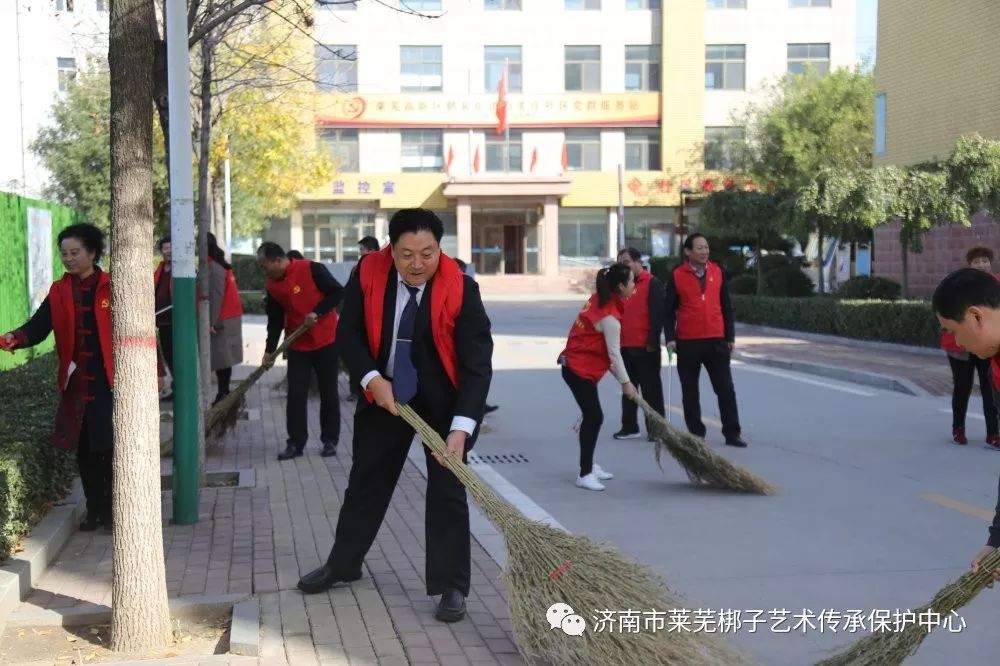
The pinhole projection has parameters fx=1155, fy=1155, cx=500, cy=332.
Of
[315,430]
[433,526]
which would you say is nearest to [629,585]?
[433,526]

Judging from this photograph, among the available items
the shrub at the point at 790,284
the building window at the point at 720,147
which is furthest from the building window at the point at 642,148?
the shrub at the point at 790,284

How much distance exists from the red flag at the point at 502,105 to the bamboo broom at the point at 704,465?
3961 cm

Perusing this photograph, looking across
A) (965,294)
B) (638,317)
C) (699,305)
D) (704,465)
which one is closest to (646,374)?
(638,317)

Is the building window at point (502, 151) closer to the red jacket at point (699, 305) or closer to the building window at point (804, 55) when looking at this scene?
the building window at point (804, 55)

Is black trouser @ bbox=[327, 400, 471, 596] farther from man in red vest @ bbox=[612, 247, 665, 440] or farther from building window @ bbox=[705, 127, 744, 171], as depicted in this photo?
building window @ bbox=[705, 127, 744, 171]

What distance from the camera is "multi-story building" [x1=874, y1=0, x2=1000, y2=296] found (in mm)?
21969

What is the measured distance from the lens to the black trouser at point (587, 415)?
8148 mm

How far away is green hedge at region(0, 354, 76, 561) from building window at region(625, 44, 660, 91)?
4282 centimetres

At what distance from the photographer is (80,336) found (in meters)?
6.20

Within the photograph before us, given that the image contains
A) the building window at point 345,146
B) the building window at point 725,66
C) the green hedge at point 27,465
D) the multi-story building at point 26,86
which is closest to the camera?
the green hedge at point 27,465

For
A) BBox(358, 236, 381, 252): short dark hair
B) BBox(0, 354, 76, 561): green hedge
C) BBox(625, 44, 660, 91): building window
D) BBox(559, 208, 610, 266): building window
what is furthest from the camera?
BBox(559, 208, 610, 266): building window

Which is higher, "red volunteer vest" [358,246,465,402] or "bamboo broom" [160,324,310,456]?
"red volunteer vest" [358,246,465,402]

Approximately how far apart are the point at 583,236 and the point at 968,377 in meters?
40.2

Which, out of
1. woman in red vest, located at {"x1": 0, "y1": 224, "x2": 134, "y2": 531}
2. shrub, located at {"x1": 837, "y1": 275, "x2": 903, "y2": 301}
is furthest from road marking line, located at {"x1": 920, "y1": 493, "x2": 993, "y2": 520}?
shrub, located at {"x1": 837, "y1": 275, "x2": 903, "y2": 301}
